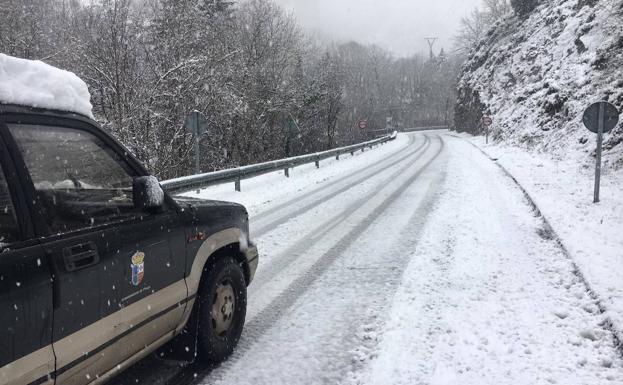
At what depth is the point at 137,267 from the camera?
288 centimetres

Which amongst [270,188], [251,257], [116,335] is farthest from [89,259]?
[270,188]

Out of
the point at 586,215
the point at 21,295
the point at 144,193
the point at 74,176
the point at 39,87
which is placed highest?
the point at 39,87

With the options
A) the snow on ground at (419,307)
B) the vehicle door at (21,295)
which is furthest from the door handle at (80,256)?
the snow on ground at (419,307)

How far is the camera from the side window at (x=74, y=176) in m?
2.41

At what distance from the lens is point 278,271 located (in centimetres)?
636

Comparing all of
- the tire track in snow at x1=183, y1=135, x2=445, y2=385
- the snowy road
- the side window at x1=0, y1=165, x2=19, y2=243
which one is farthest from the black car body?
the snowy road

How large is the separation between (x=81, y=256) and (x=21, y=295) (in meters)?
0.39

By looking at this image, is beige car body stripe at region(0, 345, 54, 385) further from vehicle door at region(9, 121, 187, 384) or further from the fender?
the fender

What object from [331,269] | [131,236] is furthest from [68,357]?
[331,269]

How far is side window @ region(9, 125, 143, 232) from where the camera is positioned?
95.0 inches

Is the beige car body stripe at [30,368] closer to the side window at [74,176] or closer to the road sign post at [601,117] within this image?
the side window at [74,176]

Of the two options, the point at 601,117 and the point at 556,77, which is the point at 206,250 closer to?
the point at 601,117

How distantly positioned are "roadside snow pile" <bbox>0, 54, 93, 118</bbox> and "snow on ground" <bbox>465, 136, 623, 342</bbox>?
183 inches

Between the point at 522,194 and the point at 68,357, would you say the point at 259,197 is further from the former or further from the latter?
the point at 68,357
